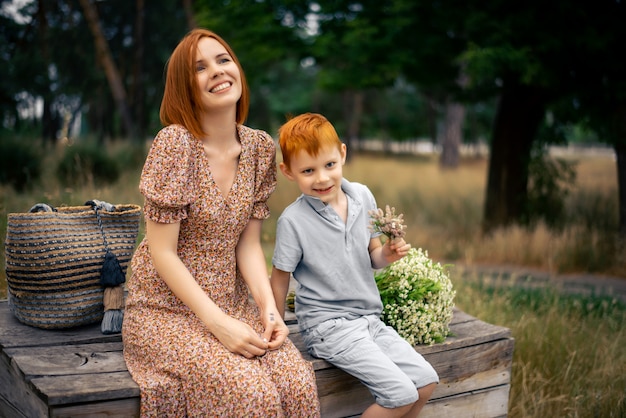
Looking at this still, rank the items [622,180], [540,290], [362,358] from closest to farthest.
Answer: [362,358]
[540,290]
[622,180]

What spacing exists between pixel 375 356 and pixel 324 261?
1.39 ft

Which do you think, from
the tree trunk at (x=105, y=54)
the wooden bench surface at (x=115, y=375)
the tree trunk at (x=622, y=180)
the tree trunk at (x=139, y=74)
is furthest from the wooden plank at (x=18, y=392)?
the tree trunk at (x=139, y=74)

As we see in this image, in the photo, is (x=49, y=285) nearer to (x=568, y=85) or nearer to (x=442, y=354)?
(x=442, y=354)

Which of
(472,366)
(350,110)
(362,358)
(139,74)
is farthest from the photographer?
(350,110)

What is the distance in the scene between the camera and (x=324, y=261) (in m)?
2.55

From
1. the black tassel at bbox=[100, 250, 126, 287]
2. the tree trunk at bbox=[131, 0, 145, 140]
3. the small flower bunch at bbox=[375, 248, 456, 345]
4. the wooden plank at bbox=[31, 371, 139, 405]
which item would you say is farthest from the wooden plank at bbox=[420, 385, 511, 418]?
the tree trunk at bbox=[131, 0, 145, 140]

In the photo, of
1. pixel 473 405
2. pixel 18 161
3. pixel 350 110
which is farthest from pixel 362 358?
pixel 350 110

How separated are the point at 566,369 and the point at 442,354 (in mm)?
1483

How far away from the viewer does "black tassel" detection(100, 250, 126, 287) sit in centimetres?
273

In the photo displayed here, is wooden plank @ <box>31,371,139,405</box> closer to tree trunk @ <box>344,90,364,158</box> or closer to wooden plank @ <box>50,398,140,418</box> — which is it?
wooden plank @ <box>50,398,140,418</box>

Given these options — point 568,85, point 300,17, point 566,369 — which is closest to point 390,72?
point 300,17

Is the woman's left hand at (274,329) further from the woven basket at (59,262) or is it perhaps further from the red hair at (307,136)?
the woven basket at (59,262)

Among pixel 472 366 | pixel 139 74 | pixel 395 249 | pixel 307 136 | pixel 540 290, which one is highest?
pixel 139 74

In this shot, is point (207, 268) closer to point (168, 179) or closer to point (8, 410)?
point (168, 179)
